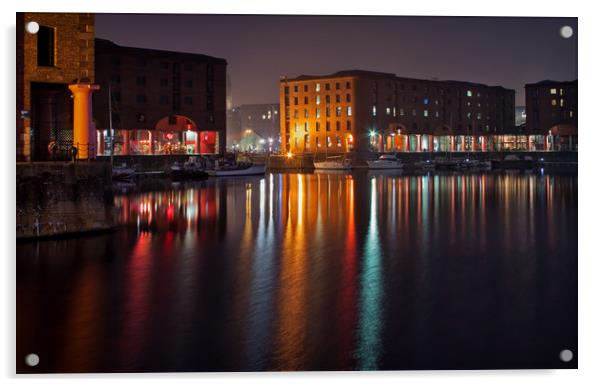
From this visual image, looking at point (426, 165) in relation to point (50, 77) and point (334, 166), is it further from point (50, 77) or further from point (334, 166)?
point (50, 77)

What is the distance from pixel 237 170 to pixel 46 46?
52870mm

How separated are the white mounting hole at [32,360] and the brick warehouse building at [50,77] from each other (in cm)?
578

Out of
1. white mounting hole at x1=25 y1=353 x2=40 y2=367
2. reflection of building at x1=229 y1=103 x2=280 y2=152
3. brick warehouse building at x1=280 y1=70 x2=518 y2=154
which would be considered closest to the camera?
white mounting hole at x1=25 y1=353 x2=40 y2=367

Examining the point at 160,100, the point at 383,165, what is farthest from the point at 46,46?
the point at 383,165

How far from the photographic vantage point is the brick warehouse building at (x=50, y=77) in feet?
48.3

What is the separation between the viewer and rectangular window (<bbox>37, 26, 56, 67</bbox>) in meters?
15.3

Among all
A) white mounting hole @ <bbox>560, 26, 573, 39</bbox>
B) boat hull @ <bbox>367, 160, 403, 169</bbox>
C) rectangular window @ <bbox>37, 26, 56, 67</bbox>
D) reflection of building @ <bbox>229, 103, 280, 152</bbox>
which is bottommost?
boat hull @ <bbox>367, 160, 403, 169</bbox>

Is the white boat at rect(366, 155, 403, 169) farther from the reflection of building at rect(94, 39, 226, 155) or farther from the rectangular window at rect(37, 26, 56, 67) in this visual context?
the rectangular window at rect(37, 26, 56, 67)

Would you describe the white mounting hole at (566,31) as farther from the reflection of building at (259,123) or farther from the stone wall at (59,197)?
the reflection of building at (259,123)

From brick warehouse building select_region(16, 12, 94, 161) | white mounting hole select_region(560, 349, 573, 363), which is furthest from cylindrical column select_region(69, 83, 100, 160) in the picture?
white mounting hole select_region(560, 349, 573, 363)

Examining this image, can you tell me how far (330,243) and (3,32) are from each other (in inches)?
455

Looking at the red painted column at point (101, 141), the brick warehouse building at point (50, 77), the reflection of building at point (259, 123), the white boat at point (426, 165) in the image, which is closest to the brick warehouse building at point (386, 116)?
the white boat at point (426, 165)

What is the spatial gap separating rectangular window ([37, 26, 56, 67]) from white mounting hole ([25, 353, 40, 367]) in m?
7.78
